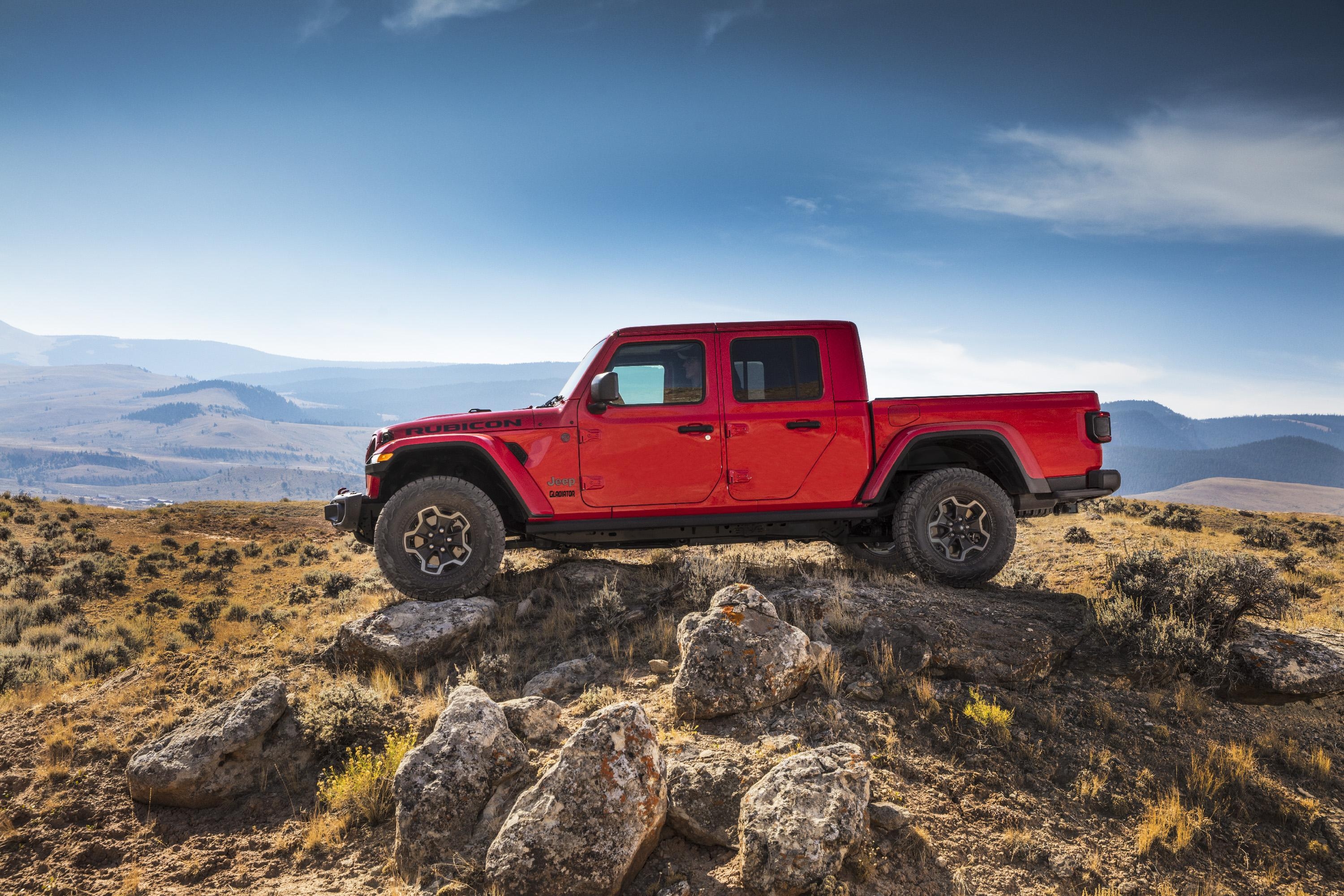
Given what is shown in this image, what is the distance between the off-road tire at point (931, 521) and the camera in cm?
618

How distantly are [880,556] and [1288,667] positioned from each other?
365 centimetres

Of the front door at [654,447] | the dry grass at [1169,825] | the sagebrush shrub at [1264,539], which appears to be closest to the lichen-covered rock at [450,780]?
the front door at [654,447]

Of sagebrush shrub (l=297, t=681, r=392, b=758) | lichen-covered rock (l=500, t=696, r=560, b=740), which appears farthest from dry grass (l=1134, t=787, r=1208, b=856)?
sagebrush shrub (l=297, t=681, r=392, b=758)

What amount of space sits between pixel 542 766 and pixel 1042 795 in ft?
9.46

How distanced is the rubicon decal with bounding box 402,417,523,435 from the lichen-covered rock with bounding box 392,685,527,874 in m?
2.69

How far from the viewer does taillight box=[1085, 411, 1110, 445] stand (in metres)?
6.13

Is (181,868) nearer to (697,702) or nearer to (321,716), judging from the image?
(321,716)

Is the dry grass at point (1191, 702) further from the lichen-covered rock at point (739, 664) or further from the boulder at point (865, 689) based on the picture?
the lichen-covered rock at point (739, 664)

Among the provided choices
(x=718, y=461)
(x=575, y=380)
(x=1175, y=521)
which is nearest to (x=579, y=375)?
(x=575, y=380)

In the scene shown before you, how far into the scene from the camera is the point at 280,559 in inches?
720

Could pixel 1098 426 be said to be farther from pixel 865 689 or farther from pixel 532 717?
pixel 532 717

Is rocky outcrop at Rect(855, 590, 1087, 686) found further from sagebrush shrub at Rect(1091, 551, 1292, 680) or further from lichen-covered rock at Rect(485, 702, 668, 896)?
lichen-covered rock at Rect(485, 702, 668, 896)

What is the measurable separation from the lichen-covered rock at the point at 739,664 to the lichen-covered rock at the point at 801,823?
0.84m

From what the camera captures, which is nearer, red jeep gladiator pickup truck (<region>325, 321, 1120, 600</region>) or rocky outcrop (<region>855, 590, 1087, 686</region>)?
rocky outcrop (<region>855, 590, 1087, 686</region>)
